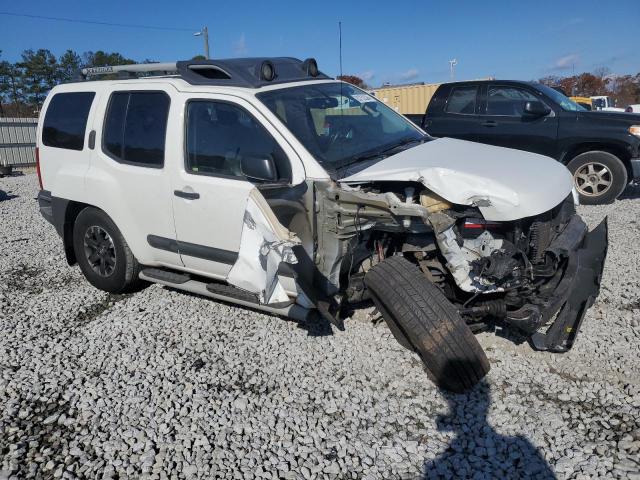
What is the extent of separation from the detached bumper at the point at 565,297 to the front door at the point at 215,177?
6.53 feet

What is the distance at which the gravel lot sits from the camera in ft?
9.09

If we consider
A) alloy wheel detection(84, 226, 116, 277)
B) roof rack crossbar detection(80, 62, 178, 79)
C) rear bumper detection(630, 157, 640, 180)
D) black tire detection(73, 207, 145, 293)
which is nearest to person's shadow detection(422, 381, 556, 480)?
black tire detection(73, 207, 145, 293)

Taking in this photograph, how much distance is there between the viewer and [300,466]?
275 centimetres

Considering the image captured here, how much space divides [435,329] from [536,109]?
5996 mm

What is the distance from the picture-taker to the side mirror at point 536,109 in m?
7.88

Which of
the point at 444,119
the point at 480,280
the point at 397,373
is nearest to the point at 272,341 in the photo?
the point at 397,373

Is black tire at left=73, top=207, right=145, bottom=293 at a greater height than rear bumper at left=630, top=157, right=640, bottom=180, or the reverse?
rear bumper at left=630, top=157, right=640, bottom=180

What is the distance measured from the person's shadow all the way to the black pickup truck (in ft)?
20.2

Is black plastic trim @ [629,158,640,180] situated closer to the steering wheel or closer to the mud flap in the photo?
the mud flap

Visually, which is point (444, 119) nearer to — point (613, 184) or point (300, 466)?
point (613, 184)

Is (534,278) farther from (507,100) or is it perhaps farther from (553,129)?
(507,100)

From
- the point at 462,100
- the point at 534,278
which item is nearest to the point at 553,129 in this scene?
the point at 462,100

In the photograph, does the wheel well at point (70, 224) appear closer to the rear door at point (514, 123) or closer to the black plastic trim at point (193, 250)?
the black plastic trim at point (193, 250)

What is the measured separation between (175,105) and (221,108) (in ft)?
1.52
